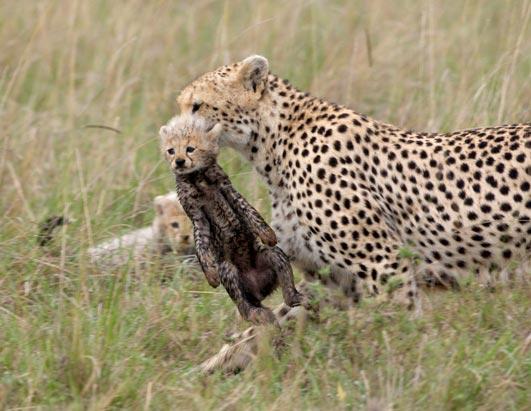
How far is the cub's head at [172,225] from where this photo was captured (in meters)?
6.04

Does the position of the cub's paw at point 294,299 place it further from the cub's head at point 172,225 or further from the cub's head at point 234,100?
the cub's head at point 172,225

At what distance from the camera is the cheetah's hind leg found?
4.81m

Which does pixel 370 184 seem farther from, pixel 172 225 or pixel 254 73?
pixel 172 225

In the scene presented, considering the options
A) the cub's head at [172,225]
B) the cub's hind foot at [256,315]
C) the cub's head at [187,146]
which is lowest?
the cub's hind foot at [256,315]

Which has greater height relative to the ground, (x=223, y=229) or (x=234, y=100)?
(x=234, y=100)

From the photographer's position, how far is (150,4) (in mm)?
8195

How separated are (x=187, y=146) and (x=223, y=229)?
35cm

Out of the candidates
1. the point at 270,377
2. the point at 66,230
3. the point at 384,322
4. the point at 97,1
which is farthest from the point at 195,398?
the point at 97,1

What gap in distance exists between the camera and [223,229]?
4.94 m

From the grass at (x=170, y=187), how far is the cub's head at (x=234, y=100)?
599 millimetres

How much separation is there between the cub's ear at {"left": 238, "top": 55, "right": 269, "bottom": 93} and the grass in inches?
31.9

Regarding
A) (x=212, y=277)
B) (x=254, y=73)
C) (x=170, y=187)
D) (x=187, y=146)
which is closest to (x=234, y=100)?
(x=254, y=73)

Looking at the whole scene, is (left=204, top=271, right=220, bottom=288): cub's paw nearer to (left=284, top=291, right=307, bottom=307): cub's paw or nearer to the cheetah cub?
the cheetah cub

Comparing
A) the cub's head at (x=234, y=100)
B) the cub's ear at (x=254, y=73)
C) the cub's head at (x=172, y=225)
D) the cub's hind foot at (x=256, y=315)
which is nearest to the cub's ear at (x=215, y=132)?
the cub's head at (x=234, y=100)
